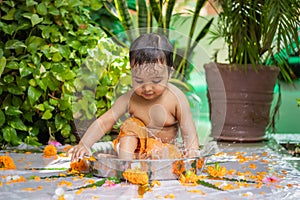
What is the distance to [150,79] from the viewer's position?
180 centimetres

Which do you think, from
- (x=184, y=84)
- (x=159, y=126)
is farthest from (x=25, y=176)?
(x=184, y=84)

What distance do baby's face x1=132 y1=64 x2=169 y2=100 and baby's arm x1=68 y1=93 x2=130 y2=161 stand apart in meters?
0.11

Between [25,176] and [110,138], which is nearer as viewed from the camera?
[25,176]

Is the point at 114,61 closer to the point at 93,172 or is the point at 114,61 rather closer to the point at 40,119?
the point at 93,172

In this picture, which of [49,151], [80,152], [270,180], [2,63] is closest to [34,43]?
[2,63]

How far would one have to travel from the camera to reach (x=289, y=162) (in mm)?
2266

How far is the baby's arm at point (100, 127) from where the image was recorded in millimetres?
1912

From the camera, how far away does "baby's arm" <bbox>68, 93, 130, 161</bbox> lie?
1912 millimetres

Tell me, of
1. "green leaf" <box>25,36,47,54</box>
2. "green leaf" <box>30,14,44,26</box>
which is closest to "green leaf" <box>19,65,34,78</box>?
"green leaf" <box>25,36,47,54</box>

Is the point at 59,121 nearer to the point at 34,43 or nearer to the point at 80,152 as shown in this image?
the point at 34,43

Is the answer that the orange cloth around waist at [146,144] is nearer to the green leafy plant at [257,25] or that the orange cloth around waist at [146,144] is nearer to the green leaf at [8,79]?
the green leaf at [8,79]

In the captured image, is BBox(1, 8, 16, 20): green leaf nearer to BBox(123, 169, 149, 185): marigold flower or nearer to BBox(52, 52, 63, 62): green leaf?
BBox(52, 52, 63, 62): green leaf

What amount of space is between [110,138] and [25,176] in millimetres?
384

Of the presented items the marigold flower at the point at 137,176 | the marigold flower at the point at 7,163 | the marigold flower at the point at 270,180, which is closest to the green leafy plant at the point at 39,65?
the marigold flower at the point at 7,163
